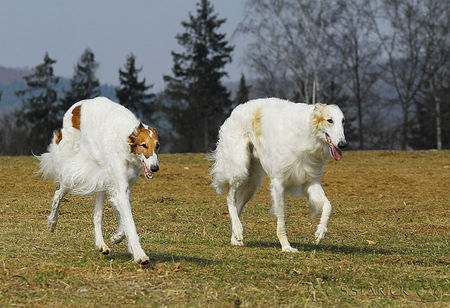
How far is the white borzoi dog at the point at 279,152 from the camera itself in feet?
27.7

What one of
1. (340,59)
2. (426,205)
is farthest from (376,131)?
(426,205)

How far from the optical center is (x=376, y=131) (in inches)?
1901

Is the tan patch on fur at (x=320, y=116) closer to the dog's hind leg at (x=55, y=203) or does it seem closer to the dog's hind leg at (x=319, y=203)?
the dog's hind leg at (x=319, y=203)

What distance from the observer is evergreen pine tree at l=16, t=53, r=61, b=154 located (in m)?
52.3

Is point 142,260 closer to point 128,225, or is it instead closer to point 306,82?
point 128,225

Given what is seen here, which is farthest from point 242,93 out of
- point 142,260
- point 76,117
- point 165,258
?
point 142,260

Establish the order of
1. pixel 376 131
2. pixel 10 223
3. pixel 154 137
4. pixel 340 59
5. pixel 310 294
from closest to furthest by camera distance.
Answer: pixel 310 294
pixel 154 137
pixel 10 223
pixel 340 59
pixel 376 131

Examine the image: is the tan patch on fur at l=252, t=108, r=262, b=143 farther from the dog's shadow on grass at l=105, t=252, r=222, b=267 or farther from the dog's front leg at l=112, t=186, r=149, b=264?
the dog's front leg at l=112, t=186, r=149, b=264

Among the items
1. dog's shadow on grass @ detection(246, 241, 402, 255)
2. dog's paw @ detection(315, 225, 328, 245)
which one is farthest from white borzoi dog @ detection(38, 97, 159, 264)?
dog's shadow on grass @ detection(246, 241, 402, 255)

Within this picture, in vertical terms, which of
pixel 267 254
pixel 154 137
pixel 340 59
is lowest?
pixel 267 254

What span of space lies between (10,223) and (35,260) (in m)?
4.47

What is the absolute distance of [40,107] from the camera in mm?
53344

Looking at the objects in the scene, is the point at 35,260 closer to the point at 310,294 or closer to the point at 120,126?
Answer: the point at 120,126

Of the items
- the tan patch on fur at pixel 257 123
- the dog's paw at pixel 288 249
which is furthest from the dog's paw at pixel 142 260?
the tan patch on fur at pixel 257 123
